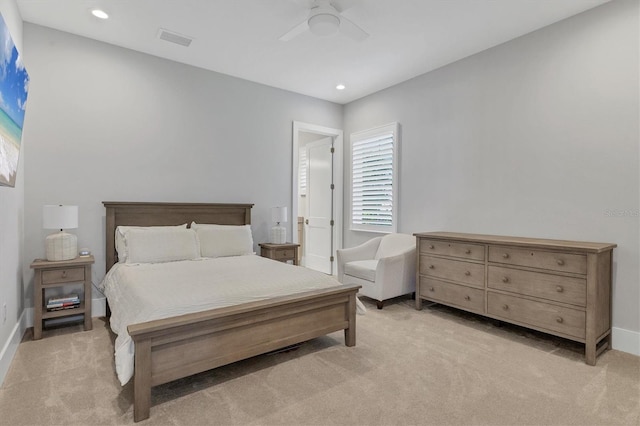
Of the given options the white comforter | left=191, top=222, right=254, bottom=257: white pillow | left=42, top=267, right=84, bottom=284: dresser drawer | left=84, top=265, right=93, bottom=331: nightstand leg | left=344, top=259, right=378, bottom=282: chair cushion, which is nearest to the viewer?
the white comforter

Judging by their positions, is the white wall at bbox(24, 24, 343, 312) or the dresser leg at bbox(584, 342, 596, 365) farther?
the white wall at bbox(24, 24, 343, 312)

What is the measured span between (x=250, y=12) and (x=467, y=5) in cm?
195

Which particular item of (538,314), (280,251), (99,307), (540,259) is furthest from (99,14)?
(538,314)

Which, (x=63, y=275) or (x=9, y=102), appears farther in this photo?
(x=63, y=275)

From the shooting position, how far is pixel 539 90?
3406 millimetres

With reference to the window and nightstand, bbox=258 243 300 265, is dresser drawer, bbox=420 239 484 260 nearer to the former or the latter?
the window

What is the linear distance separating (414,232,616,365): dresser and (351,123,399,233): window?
4.19 feet

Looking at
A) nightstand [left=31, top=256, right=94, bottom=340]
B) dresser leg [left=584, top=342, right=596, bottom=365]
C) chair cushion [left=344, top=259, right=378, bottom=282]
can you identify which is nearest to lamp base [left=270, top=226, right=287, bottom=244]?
chair cushion [left=344, top=259, right=378, bottom=282]

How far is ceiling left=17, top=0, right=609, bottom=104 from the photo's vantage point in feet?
9.89

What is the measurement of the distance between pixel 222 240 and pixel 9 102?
7.48 feet

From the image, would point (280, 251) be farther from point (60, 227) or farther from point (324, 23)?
point (324, 23)

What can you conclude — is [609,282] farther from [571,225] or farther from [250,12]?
[250,12]

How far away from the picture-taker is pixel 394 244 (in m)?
4.62

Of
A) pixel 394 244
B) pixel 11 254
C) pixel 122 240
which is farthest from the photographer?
pixel 394 244
